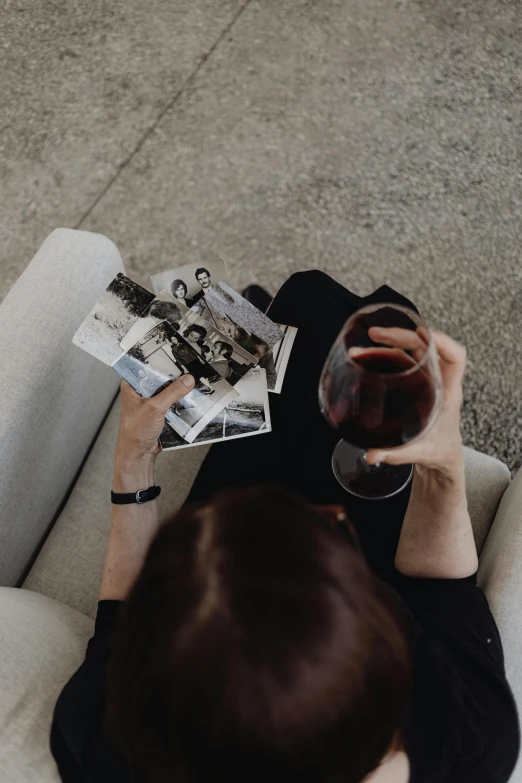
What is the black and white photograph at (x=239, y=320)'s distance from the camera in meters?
1.14

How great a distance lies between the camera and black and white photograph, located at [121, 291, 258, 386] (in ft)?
3.72

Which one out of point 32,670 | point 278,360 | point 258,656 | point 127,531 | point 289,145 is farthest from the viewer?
point 289,145

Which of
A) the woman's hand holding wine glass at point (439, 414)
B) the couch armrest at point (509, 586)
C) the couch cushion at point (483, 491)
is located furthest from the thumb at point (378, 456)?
the couch cushion at point (483, 491)

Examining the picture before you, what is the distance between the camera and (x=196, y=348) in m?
1.13

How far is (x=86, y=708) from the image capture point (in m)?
0.86

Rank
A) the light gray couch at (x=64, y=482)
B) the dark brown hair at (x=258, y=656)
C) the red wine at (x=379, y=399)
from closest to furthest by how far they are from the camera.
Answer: the dark brown hair at (x=258, y=656), the red wine at (x=379, y=399), the light gray couch at (x=64, y=482)

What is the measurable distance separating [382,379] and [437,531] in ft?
1.13

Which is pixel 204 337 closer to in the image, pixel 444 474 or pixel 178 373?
pixel 178 373

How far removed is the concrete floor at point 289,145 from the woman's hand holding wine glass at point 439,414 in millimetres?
868

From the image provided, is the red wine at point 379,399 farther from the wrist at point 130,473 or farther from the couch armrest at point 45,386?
the couch armrest at point 45,386

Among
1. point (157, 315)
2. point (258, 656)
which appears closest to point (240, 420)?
point (157, 315)

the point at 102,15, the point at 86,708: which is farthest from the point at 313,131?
the point at 86,708

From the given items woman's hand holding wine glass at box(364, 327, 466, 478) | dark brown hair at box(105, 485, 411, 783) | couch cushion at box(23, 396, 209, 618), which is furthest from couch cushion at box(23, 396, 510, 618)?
dark brown hair at box(105, 485, 411, 783)

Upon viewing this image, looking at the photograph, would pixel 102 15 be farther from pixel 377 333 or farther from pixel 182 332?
pixel 377 333
